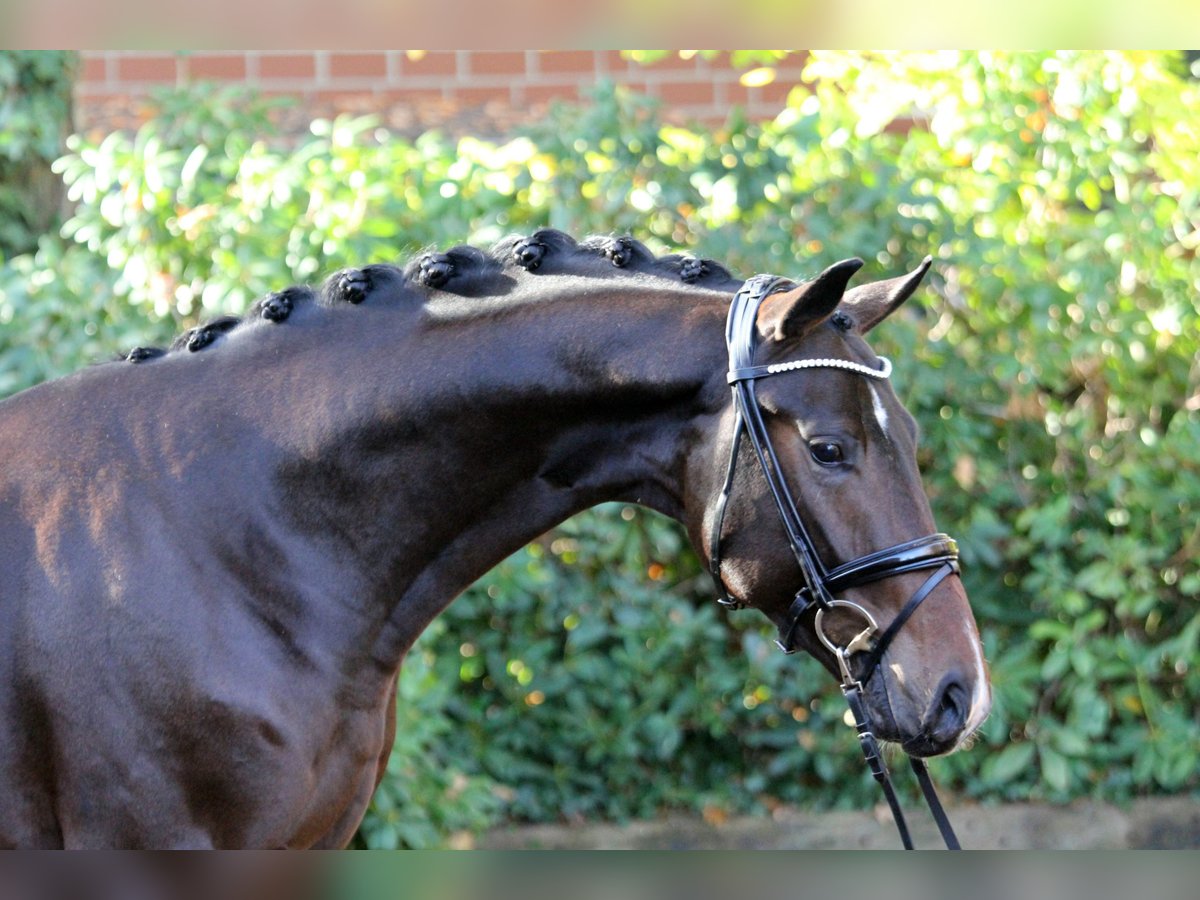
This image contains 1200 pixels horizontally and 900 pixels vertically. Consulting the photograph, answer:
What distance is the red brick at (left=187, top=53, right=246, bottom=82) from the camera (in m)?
5.63

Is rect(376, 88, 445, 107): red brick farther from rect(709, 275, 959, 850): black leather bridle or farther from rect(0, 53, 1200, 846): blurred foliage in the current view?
rect(709, 275, 959, 850): black leather bridle

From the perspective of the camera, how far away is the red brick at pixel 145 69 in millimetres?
5848

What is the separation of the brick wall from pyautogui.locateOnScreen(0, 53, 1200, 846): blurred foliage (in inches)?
31.5

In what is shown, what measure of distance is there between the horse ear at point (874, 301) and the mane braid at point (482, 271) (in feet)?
0.66

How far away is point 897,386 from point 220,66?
3.26 meters

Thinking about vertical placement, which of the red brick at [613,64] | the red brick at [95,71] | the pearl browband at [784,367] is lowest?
the red brick at [95,71]

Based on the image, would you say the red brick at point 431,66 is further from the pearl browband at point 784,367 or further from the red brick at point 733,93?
the pearl browband at point 784,367

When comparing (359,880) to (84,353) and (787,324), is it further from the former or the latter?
(84,353)

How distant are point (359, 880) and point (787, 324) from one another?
3.46 ft

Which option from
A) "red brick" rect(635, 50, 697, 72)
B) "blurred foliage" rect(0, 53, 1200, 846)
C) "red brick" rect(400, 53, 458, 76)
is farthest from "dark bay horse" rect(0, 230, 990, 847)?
"red brick" rect(400, 53, 458, 76)

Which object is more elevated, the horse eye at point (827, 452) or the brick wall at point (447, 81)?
the horse eye at point (827, 452)

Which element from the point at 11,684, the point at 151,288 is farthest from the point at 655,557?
the point at 11,684

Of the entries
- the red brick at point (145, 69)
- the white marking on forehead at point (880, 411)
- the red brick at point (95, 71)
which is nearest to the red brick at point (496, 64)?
the red brick at point (145, 69)

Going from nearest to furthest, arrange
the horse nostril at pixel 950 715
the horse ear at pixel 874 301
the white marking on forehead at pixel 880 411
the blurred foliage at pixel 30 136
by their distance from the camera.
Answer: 1. the horse nostril at pixel 950 715
2. the white marking on forehead at pixel 880 411
3. the horse ear at pixel 874 301
4. the blurred foliage at pixel 30 136
